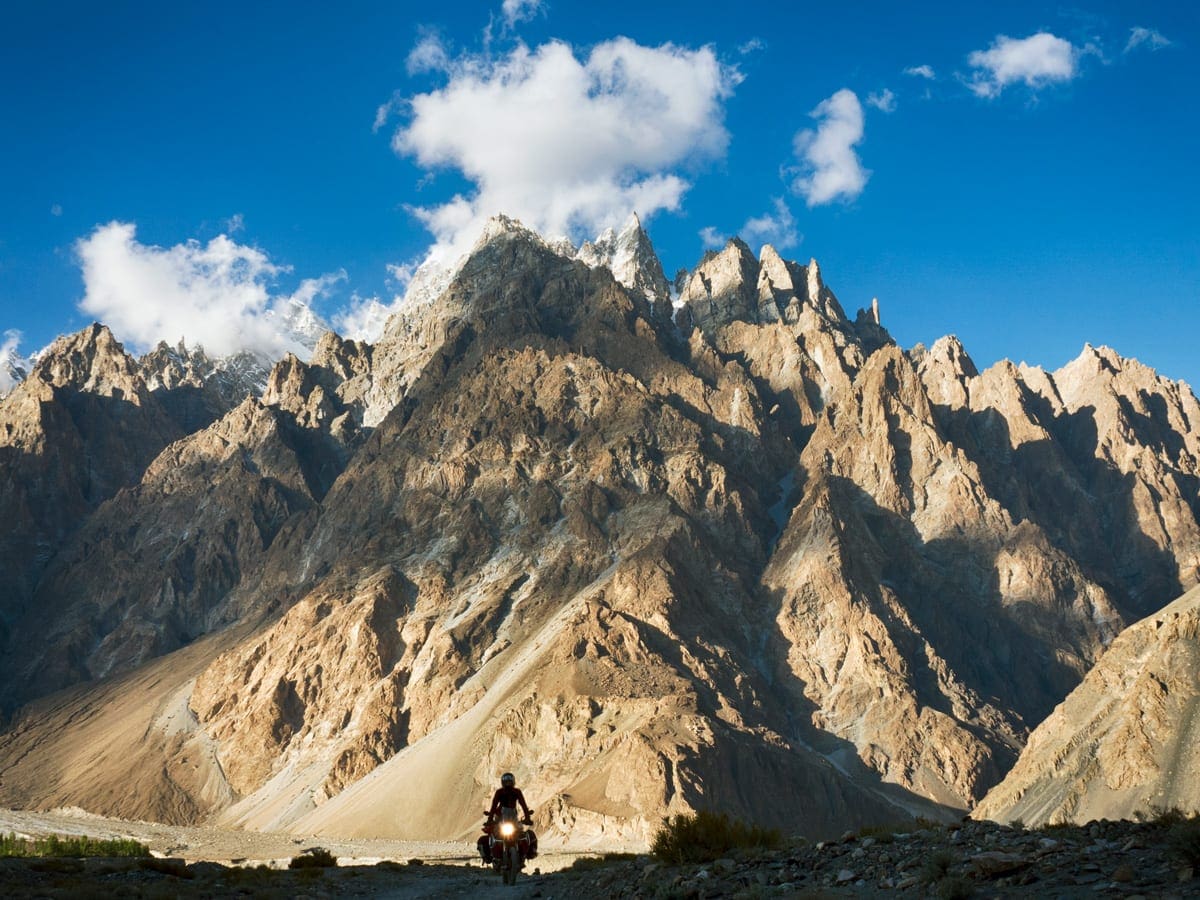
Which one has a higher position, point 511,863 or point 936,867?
point 511,863

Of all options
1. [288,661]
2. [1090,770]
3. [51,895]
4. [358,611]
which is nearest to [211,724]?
[288,661]

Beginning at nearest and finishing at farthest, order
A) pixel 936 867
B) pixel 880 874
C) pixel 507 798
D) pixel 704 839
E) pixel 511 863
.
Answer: pixel 936 867 < pixel 880 874 < pixel 704 839 < pixel 507 798 < pixel 511 863

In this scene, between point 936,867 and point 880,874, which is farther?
point 880,874

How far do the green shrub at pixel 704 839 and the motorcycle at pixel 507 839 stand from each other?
2699mm

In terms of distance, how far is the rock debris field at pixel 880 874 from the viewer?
1343 cm

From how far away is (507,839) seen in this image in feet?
72.1

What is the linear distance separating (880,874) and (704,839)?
578 centimetres

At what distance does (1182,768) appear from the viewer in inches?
3044

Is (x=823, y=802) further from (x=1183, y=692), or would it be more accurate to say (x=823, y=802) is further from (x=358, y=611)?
(x=358, y=611)

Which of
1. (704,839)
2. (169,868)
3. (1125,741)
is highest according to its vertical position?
(169,868)

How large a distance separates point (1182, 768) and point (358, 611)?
4999 inches

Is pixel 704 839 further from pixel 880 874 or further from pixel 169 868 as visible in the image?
pixel 169 868

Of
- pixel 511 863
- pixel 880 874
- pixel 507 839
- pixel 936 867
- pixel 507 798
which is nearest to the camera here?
pixel 936 867

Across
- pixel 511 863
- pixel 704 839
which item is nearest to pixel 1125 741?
pixel 704 839
